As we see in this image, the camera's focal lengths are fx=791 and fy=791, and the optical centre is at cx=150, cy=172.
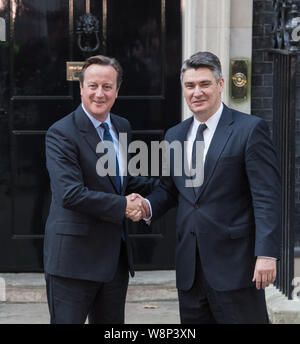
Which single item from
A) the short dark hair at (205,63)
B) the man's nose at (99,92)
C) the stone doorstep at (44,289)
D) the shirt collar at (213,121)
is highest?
the short dark hair at (205,63)

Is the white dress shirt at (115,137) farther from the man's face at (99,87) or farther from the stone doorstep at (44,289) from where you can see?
the stone doorstep at (44,289)

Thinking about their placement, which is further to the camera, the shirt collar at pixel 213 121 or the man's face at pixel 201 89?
the shirt collar at pixel 213 121

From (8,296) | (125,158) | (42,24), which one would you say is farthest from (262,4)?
(8,296)

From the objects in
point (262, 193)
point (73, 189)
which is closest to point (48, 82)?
point (73, 189)

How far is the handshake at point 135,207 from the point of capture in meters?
4.03

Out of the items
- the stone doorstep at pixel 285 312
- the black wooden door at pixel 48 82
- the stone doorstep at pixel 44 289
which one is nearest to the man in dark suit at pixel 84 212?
the stone doorstep at pixel 285 312

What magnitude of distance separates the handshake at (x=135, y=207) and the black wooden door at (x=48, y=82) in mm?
2343

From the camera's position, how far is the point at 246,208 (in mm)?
3922

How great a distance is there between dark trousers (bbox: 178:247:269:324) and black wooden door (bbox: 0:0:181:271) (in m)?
2.64

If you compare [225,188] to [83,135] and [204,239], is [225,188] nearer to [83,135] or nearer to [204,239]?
[204,239]

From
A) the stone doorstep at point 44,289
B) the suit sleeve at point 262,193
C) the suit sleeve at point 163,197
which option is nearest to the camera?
the suit sleeve at point 262,193

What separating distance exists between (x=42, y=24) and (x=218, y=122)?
9.28 feet

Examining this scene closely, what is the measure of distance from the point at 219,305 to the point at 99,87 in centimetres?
125

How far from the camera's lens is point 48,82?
643 cm
